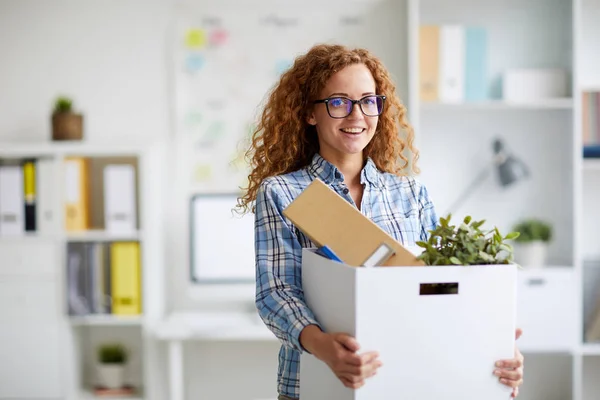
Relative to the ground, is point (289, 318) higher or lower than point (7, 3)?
lower

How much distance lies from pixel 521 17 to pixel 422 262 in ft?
8.66

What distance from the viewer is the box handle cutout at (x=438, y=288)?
4.15ft

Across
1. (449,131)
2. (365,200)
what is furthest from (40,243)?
(365,200)

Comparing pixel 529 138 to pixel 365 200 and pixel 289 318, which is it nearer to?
pixel 365 200

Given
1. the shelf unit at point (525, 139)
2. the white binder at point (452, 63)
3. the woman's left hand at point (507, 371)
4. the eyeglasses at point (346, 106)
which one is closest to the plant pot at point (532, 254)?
the shelf unit at point (525, 139)

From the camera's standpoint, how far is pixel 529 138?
3.58 m

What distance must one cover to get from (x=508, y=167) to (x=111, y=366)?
203cm

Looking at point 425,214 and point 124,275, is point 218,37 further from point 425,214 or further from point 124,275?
point 425,214

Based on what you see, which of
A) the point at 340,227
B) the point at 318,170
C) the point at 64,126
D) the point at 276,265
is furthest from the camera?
the point at 64,126

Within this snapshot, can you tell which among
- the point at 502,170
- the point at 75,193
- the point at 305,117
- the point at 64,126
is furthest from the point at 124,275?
the point at 305,117

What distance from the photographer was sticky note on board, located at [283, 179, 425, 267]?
4.29 feet

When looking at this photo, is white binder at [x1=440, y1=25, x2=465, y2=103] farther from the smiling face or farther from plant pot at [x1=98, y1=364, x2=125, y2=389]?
plant pot at [x1=98, y1=364, x2=125, y2=389]

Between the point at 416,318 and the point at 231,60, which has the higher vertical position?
the point at 231,60

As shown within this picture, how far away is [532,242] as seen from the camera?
334 cm
